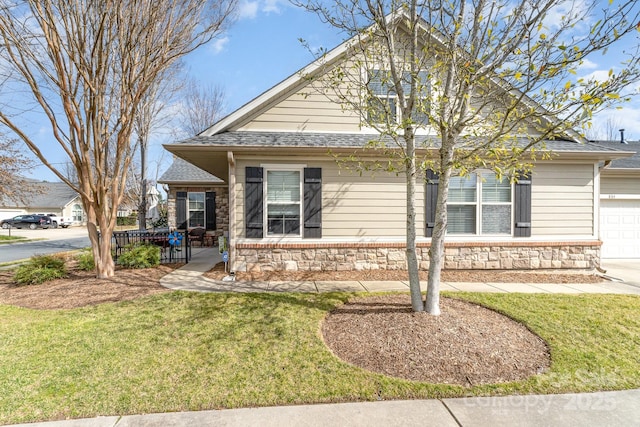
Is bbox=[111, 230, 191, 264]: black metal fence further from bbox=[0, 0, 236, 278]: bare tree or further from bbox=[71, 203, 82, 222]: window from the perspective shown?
bbox=[71, 203, 82, 222]: window

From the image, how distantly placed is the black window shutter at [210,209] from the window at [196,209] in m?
0.28

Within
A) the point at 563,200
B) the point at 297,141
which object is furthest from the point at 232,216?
the point at 563,200

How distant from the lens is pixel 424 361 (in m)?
3.18

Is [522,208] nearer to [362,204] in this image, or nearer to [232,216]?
[362,204]

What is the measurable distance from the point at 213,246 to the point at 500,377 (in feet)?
41.6

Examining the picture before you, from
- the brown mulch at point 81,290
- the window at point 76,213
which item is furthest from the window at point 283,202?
the window at point 76,213

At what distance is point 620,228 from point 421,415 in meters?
11.7

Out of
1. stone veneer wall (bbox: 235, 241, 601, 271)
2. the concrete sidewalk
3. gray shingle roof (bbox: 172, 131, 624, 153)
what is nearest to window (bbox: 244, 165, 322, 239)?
stone veneer wall (bbox: 235, 241, 601, 271)

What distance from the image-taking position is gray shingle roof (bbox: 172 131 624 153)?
6.79m

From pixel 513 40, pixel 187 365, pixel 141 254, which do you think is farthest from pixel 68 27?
pixel 513 40

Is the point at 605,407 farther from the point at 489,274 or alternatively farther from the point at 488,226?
the point at 488,226

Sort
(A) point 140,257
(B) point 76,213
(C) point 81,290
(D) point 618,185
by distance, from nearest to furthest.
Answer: (C) point 81,290 < (A) point 140,257 < (D) point 618,185 < (B) point 76,213

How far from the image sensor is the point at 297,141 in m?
7.01

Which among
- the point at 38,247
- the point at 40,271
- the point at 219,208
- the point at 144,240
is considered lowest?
the point at 38,247
